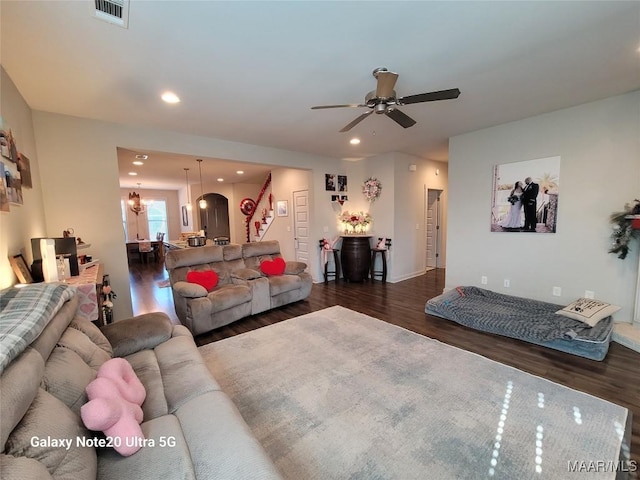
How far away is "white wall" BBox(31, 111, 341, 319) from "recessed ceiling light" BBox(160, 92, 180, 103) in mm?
1105

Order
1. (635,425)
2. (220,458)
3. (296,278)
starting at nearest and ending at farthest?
1. (220,458)
2. (635,425)
3. (296,278)

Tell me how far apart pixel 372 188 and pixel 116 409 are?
5337 mm

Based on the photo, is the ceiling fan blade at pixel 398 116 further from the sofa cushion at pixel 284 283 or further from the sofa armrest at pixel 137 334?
the sofa armrest at pixel 137 334

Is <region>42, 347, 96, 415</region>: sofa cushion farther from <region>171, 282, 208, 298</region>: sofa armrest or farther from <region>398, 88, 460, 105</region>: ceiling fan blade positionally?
<region>398, 88, 460, 105</region>: ceiling fan blade

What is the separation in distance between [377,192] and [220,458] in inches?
208

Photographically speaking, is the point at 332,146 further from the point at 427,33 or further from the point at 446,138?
the point at 427,33

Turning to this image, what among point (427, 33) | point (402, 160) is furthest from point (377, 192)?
point (427, 33)

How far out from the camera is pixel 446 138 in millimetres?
4520

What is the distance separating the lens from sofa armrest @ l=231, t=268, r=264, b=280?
400 cm

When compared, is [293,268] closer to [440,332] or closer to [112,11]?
[440,332]

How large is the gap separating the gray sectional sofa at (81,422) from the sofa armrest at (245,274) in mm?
2242

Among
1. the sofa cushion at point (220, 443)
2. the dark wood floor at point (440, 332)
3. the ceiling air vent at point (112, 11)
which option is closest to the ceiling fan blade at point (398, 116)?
the ceiling air vent at point (112, 11)

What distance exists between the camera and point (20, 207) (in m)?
2.33

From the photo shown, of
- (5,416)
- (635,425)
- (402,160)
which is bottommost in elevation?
(635,425)
